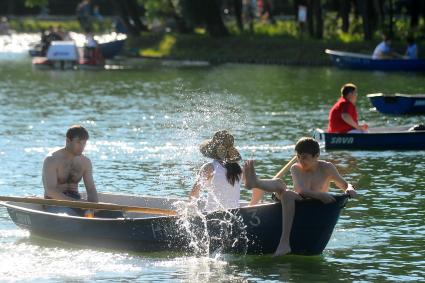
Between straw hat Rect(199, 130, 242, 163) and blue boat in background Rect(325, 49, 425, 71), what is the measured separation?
3207cm

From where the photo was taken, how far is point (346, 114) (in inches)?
984

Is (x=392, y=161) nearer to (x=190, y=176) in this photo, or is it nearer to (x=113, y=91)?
(x=190, y=176)

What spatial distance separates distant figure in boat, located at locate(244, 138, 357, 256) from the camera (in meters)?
14.4

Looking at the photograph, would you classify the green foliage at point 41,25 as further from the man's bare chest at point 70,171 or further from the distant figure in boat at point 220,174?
the distant figure in boat at point 220,174

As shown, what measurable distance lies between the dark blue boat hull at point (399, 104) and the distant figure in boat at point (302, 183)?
17.4 meters

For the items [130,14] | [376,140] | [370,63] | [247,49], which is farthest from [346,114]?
[130,14]

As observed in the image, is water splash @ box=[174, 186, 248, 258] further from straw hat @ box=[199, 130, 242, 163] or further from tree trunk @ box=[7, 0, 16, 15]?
tree trunk @ box=[7, 0, 16, 15]

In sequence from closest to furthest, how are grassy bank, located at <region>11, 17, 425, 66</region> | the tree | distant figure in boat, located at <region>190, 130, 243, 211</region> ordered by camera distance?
distant figure in boat, located at <region>190, 130, 243, 211</region> → grassy bank, located at <region>11, 17, 425, 66</region> → the tree

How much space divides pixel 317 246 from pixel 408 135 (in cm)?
1105

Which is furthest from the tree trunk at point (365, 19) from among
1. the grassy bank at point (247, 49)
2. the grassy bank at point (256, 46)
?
the grassy bank at point (247, 49)

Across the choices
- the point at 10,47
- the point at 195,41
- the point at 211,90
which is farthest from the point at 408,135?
the point at 10,47

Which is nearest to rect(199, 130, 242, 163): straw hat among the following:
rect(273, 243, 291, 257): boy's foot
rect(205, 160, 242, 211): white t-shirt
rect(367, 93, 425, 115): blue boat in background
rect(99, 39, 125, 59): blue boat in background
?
rect(205, 160, 242, 211): white t-shirt

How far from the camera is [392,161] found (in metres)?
24.7

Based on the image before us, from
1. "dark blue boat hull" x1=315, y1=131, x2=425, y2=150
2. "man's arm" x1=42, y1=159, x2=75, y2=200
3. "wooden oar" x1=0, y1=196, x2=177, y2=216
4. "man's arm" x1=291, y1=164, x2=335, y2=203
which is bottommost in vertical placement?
"dark blue boat hull" x1=315, y1=131, x2=425, y2=150
